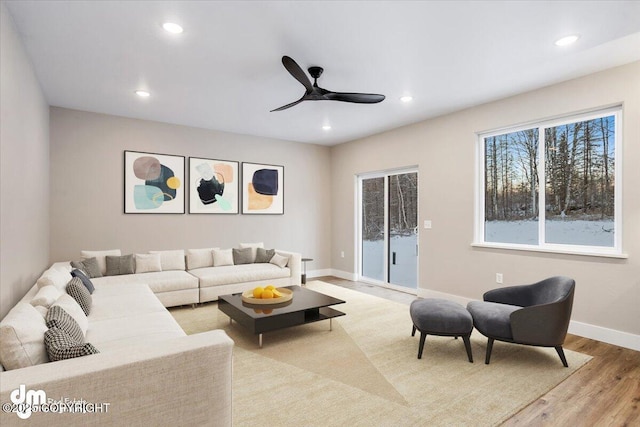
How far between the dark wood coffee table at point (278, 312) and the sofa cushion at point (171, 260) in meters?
1.47

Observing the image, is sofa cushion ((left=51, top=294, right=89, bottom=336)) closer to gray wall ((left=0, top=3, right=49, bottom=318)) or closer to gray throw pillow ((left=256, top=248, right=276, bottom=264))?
gray wall ((left=0, top=3, right=49, bottom=318))

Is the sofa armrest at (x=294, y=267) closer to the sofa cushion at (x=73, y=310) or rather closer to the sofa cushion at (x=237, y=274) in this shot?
the sofa cushion at (x=237, y=274)

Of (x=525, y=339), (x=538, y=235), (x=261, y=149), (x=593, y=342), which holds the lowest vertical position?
(x=593, y=342)

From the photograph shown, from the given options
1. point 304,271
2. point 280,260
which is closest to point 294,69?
point 280,260

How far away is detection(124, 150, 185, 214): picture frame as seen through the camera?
5.05 metres

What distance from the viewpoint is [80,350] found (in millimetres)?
1677

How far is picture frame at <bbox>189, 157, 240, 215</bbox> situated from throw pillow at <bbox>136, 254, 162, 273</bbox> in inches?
41.0

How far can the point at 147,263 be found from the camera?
469cm

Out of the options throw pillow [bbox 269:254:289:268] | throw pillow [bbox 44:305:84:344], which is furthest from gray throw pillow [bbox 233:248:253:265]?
throw pillow [bbox 44:305:84:344]

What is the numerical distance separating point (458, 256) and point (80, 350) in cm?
442

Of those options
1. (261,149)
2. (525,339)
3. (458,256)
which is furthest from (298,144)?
(525,339)

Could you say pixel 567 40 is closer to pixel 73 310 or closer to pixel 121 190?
pixel 73 310

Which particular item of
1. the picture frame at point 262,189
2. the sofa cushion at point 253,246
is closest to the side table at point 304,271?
the sofa cushion at point 253,246

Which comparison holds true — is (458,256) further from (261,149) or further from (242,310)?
(261,149)
